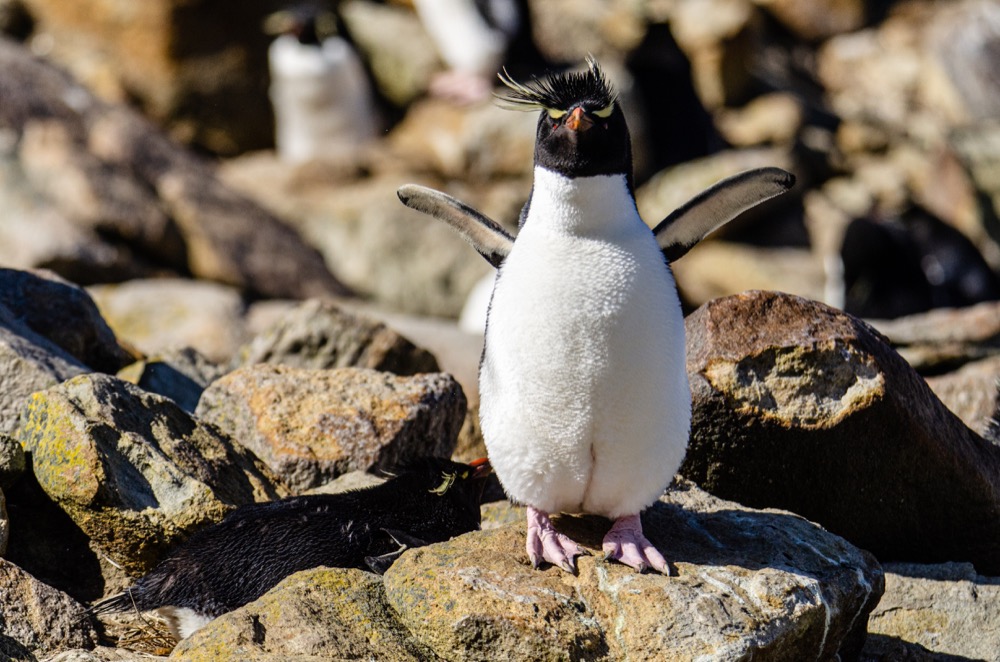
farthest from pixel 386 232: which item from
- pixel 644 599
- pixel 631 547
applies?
pixel 644 599

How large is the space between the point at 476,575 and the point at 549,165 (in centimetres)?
125

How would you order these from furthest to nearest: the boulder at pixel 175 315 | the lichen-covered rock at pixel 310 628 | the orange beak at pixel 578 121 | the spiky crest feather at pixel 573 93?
the boulder at pixel 175 315, the spiky crest feather at pixel 573 93, the orange beak at pixel 578 121, the lichen-covered rock at pixel 310 628

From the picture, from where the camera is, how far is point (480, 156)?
14.6 metres

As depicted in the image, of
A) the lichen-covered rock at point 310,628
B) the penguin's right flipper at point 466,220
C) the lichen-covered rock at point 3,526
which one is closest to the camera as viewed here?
the lichen-covered rock at point 310,628

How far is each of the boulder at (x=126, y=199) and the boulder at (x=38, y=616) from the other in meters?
5.77

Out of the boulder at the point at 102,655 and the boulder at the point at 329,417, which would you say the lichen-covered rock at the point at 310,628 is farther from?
the boulder at the point at 329,417

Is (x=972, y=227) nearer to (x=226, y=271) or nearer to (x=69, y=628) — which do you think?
(x=226, y=271)

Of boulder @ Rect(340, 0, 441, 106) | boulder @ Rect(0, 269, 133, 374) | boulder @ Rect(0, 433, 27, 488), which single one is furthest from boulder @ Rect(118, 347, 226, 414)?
boulder @ Rect(340, 0, 441, 106)

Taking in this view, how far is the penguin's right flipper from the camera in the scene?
4766mm

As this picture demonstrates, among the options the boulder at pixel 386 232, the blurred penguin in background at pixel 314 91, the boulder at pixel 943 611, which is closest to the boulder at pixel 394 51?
the blurred penguin in background at pixel 314 91

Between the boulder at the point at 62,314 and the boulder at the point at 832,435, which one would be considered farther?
the boulder at the point at 62,314

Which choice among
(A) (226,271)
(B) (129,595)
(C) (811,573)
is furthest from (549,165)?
(A) (226,271)

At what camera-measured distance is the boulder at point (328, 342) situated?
665cm

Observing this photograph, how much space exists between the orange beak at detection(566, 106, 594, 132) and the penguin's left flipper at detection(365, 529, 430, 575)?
1.48 m
